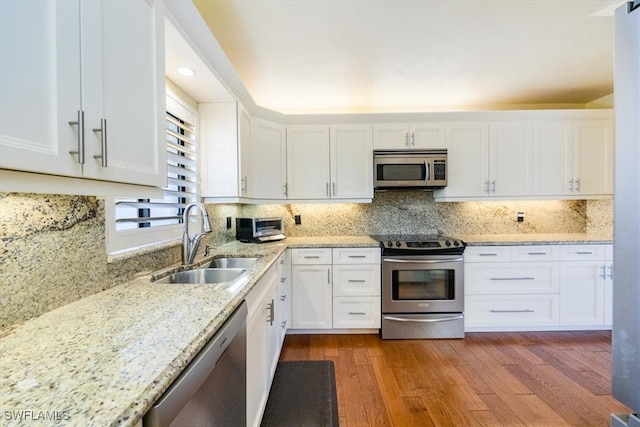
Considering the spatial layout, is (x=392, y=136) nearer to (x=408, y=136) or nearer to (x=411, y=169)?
(x=408, y=136)

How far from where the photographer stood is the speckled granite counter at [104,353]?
54 centimetres

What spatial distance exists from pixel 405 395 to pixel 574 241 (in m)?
2.31

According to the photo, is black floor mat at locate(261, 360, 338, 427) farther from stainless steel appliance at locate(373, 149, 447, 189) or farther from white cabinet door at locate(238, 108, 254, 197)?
stainless steel appliance at locate(373, 149, 447, 189)

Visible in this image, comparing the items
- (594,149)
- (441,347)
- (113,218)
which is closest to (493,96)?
(594,149)

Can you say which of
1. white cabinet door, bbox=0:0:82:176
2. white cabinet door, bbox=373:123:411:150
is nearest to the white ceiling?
white cabinet door, bbox=373:123:411:150

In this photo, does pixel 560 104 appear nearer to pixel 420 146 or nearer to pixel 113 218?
pixel 420 146

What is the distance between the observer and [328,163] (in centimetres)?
321

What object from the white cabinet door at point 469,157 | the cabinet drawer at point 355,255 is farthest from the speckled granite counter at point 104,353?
the white cabinet door at point 469,157

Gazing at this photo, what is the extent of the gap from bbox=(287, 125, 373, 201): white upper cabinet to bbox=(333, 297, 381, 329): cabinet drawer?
109 cm

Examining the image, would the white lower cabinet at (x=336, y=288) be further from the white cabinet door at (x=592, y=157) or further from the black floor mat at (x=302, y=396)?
the white cabinet door at (x=592, y=157)

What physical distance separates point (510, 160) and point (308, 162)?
7.24 feet

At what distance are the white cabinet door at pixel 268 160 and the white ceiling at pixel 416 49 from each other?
1.30 ft

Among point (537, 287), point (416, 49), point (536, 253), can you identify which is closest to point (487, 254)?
point (536, 253)

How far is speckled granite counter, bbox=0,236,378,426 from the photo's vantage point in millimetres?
536
